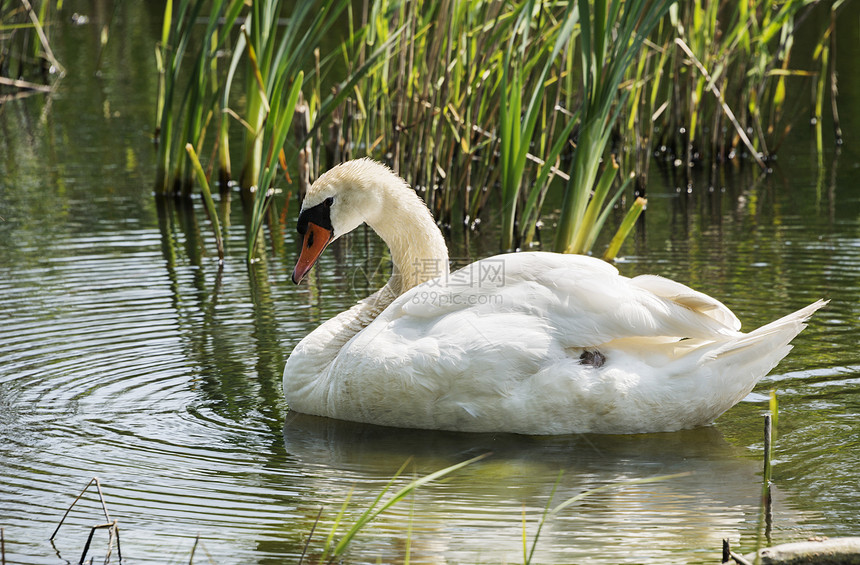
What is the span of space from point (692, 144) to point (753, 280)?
5332mm

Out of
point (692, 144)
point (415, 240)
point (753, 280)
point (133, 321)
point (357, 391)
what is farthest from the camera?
point (692, 144)

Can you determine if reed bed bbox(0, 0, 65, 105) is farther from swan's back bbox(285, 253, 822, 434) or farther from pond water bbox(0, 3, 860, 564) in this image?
swan's back bbox(285, 253, 822, 434)

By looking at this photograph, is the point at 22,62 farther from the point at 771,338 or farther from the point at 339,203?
the point at 771,338

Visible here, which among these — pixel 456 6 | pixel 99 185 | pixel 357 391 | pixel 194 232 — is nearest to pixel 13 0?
pixel 99 185

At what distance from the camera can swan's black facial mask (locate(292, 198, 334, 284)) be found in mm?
6047

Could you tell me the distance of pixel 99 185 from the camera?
11828 millimetres

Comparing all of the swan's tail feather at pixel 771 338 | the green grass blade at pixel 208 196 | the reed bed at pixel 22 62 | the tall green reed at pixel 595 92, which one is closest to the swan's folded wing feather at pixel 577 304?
the swan's tail feather at pixel 771 338

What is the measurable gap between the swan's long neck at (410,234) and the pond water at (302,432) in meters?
0.95

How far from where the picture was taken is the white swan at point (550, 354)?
16.4 feet

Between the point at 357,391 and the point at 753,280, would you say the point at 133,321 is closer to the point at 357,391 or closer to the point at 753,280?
the point at 357,391

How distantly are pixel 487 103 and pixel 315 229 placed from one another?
10.5 ft

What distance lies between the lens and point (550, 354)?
5.05 m

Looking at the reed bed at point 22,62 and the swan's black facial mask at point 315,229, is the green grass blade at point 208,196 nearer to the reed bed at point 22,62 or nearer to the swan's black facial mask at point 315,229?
the swan's black facial mask at point 315,229

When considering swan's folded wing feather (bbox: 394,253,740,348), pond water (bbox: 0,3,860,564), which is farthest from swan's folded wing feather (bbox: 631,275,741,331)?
pond water (bbox: 0,3,860,564)
